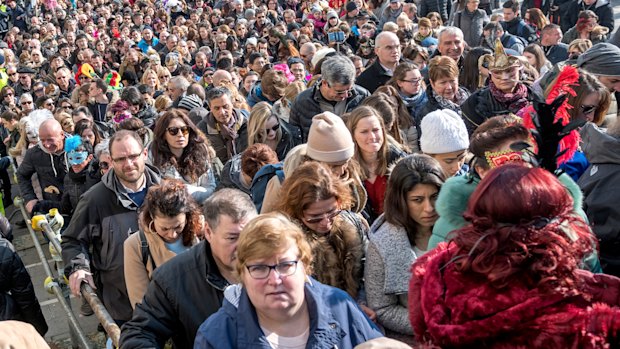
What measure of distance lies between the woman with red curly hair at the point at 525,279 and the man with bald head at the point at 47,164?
245 inches

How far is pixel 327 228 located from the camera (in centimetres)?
374

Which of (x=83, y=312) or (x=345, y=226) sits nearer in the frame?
(x=345, y=226)

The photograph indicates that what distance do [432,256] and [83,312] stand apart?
15.0 ft

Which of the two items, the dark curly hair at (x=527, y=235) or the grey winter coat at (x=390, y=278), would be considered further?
the grey winter coat at (x=390, y=278)

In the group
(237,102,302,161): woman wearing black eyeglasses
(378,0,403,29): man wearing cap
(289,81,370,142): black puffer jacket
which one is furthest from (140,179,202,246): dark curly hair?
(378,0,403,29): man wearing cap

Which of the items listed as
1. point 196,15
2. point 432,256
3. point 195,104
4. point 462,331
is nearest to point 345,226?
point 432,256

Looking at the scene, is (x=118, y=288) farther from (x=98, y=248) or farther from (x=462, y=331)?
(x=462, y=331)

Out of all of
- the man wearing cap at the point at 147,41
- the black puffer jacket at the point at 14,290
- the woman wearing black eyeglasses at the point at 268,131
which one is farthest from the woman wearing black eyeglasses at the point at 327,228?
the man wearing cap at the point at 147,41

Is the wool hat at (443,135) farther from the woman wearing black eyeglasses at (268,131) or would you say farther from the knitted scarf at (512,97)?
the woman wearing black eyeglasses at (268,131)

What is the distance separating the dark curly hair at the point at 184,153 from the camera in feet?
19.9

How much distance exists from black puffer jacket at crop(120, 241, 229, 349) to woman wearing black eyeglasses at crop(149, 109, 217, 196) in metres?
2.54

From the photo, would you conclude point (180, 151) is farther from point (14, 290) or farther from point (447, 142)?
point (447, 142)

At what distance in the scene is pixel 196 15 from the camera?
66.9ft

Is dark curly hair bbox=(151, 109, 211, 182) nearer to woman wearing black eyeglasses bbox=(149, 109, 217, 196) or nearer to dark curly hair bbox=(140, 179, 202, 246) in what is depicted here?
woman wearing black eyeglasses bbox=(149, 109, 217, 196)
